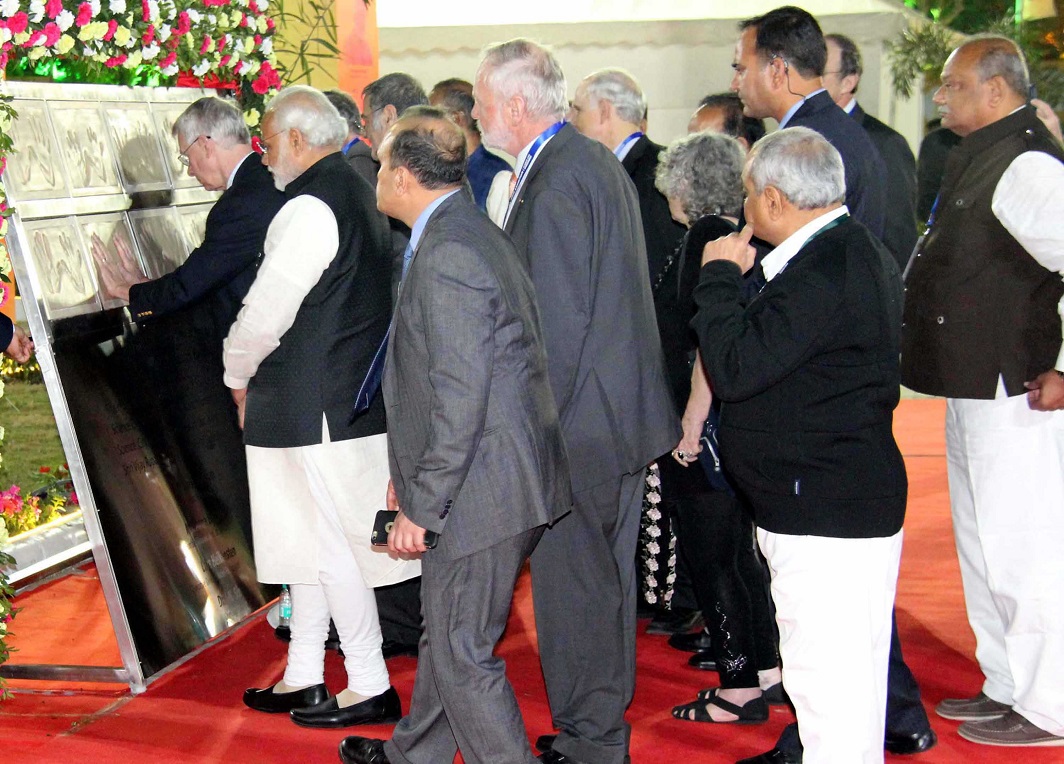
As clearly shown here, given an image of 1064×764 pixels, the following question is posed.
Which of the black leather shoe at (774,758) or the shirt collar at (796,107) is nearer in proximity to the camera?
the black leather shoe at (774,758)

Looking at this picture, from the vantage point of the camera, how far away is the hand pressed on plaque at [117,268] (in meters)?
3.99

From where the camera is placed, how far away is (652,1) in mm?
8688

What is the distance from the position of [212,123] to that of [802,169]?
212 centimetres

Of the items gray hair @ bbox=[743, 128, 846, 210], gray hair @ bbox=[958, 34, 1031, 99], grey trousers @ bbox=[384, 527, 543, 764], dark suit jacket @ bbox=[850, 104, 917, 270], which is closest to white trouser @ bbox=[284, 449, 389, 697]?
grey trousers @ bbox=[384, 527, 543, 764]

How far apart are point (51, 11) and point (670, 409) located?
2.21m

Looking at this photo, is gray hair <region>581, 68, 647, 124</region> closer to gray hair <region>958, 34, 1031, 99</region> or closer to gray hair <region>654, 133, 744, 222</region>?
gray hair <region>654, 133, 744, 222</region>

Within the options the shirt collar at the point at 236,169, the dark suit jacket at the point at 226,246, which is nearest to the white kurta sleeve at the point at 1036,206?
the dark suit jacket at the point at 226,246


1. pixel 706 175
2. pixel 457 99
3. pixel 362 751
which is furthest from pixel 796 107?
pixel 362 751

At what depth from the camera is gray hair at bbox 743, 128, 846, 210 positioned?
8.71ft

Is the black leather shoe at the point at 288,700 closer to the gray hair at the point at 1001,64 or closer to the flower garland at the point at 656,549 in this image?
the flower garland at the point at 656,549

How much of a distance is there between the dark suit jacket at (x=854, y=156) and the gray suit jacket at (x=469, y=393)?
109cm

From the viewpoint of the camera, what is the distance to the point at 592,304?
3.12 m

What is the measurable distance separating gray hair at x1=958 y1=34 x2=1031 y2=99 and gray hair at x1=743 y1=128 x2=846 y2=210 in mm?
1093

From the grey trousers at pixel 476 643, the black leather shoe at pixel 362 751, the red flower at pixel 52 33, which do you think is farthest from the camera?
the red flower at pixel 52 33
